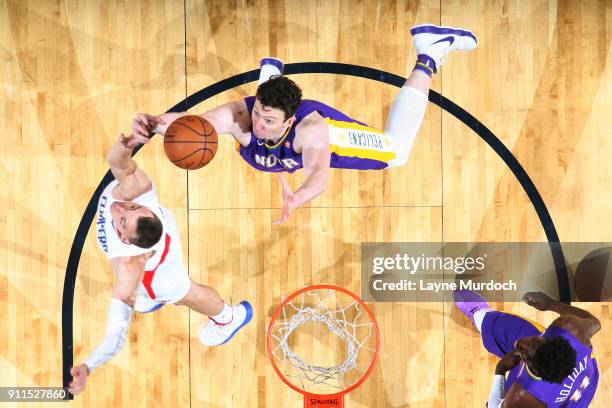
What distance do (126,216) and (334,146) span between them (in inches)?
58.7

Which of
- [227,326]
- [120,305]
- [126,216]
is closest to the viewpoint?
[126,216]

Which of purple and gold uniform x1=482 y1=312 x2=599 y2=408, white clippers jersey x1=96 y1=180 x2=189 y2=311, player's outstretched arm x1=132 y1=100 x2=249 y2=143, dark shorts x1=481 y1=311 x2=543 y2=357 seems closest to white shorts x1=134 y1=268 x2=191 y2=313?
white clippers jersey x1=96 y1=180 x2=189 y2=311

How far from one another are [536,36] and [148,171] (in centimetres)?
329

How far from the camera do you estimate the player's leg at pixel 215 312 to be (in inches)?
175

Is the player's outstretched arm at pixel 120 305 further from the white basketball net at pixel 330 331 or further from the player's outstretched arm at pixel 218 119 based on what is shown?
the white basketball net at pixel 330 331

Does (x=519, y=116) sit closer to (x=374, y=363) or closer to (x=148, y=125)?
(x=374, y=363)

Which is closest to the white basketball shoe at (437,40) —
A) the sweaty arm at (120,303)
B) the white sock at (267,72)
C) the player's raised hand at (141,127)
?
the white sock at (267,72)

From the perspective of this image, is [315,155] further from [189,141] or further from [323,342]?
[323,342]

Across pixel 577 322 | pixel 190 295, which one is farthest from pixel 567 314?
pixel 190 295

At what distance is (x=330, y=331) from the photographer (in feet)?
15.3

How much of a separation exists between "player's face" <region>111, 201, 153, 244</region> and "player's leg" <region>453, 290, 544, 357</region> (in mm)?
2487

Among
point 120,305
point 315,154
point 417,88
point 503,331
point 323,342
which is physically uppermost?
point 417,88

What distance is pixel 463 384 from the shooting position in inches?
185

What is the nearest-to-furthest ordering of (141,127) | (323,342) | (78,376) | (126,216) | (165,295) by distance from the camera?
(141,127) → (78,376) → (126,216) → (165,295) → (323,342)
